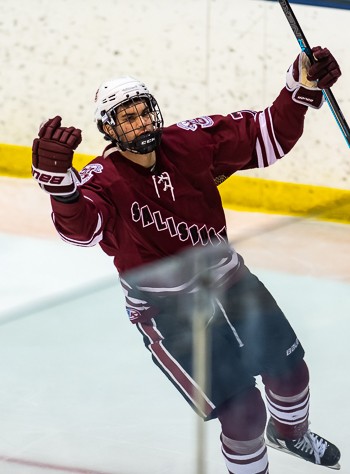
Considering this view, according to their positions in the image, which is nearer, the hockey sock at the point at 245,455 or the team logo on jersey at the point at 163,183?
the hockey sock at the point at 245,455

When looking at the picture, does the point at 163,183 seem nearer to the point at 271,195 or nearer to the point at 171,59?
the point at 271,195

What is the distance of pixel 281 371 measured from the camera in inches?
87.0

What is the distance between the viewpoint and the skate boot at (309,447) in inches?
90.5

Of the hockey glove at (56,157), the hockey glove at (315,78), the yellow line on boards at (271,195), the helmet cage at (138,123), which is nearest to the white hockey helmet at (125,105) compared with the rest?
the helmet cage at (138,123)

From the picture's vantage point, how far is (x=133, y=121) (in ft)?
8.60

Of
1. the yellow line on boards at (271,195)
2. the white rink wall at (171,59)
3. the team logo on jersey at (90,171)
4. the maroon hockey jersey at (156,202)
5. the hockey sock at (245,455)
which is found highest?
the team logo on jersey at (90,171)

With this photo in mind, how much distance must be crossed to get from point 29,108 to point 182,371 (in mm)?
3211

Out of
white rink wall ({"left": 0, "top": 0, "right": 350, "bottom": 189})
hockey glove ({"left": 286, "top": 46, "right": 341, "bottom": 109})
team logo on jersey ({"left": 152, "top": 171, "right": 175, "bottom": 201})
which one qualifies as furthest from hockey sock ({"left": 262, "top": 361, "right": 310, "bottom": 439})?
white rink wall ({"left": 0, "top": 0, "right": 350, "bottom": 189})

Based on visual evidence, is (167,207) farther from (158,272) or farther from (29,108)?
(29,108)

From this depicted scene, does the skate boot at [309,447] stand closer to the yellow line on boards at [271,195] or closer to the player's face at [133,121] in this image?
the player's face at [133,121]

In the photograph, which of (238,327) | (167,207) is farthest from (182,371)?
(167,207)

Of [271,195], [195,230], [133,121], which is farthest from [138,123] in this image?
[271,195]

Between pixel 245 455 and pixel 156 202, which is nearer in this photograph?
pixel 245 455

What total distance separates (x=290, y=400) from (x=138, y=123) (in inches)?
25.6
